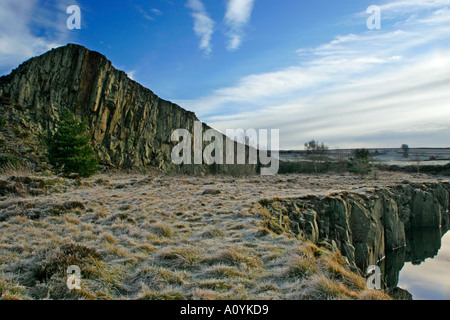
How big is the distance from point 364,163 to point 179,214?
134 ft

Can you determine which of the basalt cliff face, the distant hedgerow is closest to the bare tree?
the basalt cliff face

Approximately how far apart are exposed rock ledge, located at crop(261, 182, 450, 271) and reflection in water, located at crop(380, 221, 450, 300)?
0.84 meters

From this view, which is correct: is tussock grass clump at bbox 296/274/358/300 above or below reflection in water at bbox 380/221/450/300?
above

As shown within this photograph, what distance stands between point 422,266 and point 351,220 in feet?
24.9

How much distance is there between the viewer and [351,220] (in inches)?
566

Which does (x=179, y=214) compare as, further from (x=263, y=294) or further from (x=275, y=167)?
(x=275, y=167)

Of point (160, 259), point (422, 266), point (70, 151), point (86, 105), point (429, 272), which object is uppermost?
point (86, 105)

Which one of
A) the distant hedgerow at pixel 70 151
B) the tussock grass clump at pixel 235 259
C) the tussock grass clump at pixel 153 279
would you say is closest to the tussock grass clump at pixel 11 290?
the tussock grass clump at pixel 153 279

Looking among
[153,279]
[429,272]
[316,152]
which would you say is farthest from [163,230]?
[316,152]

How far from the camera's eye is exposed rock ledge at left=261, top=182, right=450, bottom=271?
10531 mm

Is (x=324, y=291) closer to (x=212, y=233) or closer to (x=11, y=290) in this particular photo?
(x=212, y=233)

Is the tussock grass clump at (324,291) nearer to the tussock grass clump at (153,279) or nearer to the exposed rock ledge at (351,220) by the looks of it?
the tussock grass clump at (153,279)

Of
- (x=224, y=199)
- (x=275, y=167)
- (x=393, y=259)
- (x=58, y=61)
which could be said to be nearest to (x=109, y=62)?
(x=58, y=61)

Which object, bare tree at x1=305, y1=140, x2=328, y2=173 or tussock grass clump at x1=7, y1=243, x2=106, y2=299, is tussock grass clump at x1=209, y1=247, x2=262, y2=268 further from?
bare tree at x1=305, y1=140, x2=328, y2=173
